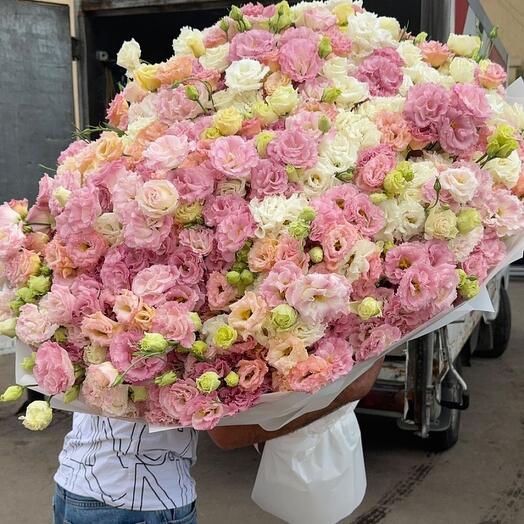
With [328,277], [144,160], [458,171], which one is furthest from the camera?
[144,160]

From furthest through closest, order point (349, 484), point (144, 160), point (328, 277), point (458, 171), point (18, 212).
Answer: point (349, 484), point (18, 212), point (144, 160), point (458, 171), point (328, 277)

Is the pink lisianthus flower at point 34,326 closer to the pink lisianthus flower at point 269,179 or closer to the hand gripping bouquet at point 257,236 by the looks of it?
the hand gripping bouquet at point 257,236

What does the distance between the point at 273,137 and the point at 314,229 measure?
24cm

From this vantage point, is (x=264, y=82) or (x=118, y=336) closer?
(x=118, y=336)

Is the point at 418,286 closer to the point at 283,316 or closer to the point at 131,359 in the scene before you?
the point at 283,316

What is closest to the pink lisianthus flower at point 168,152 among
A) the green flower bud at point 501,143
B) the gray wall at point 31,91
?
the green flower bud at point 501,143

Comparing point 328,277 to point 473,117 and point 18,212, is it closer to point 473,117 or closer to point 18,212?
point 473,117

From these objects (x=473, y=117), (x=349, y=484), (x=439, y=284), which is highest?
(x=473, y=117)

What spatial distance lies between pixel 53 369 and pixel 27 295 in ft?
0.67

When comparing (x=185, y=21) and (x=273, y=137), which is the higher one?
(x=185, y=21)

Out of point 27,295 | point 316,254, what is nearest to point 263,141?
point 316,254

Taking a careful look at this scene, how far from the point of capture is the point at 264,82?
64.2 inches

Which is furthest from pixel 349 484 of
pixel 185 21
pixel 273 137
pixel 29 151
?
pixel 29 151

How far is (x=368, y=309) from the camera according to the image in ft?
4.45
